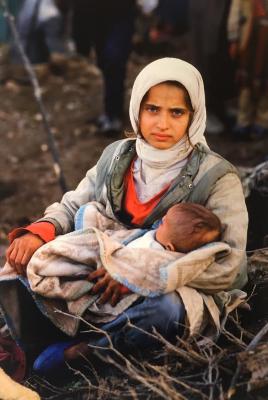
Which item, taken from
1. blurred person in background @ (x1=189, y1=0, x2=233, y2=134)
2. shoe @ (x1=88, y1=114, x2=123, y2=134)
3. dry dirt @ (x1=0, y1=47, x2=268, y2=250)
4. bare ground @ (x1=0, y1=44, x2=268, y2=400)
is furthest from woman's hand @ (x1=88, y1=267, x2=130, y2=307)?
shoe @ (x1=88, y1=114, x2=123, y2=134)

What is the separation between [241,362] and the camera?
2375 mm

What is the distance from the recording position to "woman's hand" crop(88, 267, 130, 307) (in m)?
2.48

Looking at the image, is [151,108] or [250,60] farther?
[250,60]

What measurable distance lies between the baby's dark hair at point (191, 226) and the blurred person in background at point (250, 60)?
3.81 meters

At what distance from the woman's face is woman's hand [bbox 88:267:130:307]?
0.51 metres

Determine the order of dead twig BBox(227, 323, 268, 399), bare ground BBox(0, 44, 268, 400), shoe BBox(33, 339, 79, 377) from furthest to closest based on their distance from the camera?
bare ground BBox(0, 44, 268, 400) → shoe BBox(33, 339, 79, 377) → dead twig BBox(227, 323, 268, 399)

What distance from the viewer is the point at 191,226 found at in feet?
7.77

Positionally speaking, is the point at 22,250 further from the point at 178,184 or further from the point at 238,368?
the point at 238,368

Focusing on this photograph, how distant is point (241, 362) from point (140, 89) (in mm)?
1018

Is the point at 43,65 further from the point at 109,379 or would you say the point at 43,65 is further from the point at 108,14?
the point at 109,379

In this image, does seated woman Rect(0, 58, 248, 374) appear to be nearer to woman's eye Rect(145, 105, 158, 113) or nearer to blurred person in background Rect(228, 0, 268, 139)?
woman's eye Rect(145, 105, 158, 113)

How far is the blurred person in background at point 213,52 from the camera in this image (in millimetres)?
6094

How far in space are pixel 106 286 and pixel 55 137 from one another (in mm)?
4790

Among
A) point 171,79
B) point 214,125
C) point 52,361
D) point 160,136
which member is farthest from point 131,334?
point 214,125
